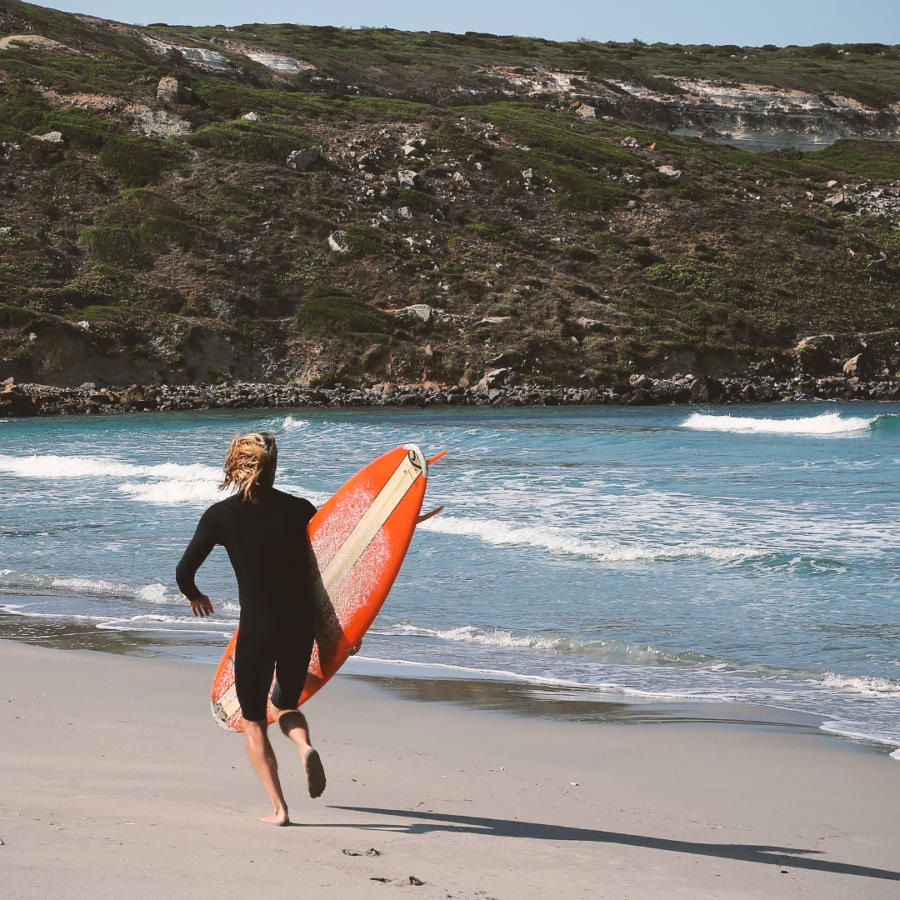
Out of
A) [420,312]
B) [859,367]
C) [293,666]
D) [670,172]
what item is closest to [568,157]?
[670,172]

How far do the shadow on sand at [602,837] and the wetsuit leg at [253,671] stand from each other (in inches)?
23.3

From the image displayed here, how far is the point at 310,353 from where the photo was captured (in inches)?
1775

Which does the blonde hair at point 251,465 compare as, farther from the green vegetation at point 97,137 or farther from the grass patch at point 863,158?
the grass patch at point 863,158

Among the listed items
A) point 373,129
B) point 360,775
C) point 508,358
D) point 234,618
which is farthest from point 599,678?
point 373,129

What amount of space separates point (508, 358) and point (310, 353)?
837 cm

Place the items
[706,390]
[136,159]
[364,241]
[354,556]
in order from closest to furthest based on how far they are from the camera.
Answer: [354,556] < [706,390] < [364,241] < [136,159]

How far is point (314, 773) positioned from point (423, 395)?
37.2 meters

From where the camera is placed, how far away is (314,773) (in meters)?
4.25

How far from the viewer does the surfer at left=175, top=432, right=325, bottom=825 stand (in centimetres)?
452

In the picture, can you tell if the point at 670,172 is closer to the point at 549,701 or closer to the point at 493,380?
the point at 493,380

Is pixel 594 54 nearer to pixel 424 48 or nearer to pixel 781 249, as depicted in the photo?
pixel 424 48

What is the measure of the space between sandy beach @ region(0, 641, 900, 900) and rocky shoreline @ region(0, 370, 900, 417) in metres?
34.0

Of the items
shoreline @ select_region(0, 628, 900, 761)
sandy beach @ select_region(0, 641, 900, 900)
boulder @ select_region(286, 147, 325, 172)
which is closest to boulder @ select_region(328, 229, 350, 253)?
boulder @ select_region(286, 147, 325, 172)

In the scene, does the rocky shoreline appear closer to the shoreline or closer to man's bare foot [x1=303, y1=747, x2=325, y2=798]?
the shoreline
